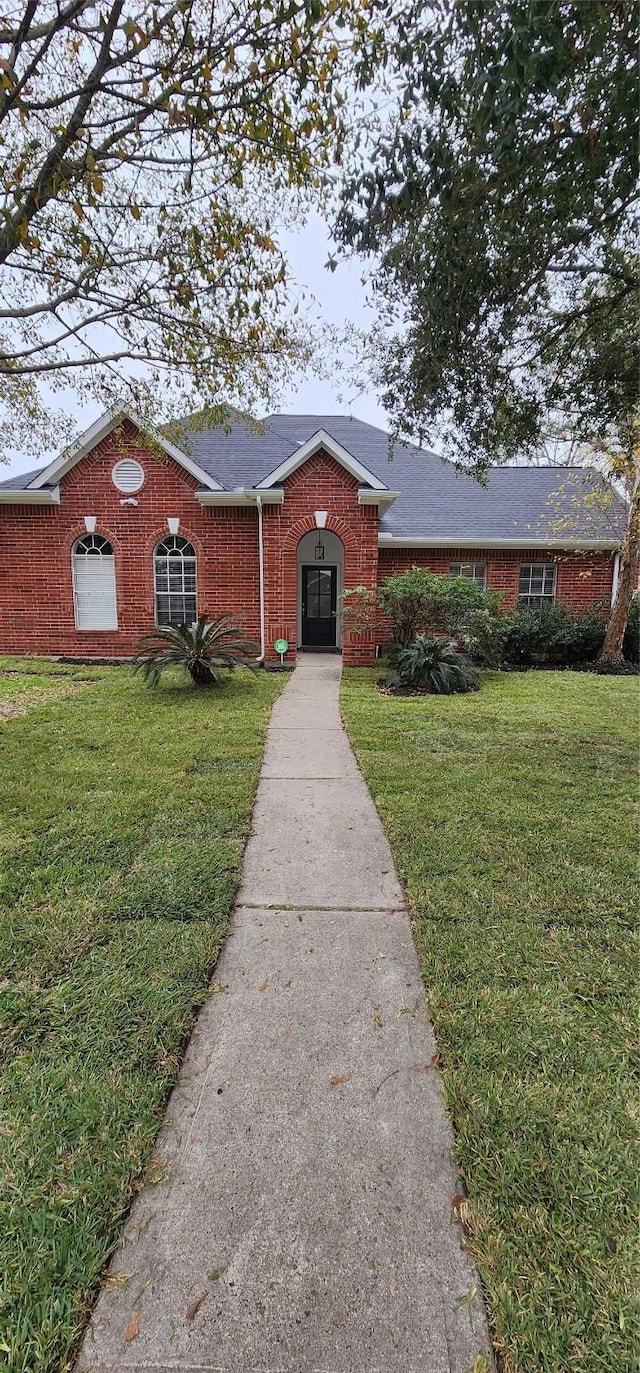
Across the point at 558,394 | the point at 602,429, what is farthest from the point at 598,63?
the point at 602,429

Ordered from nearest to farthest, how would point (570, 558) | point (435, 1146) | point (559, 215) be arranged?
point (435, 1146)
point (559, 215)
point (570, 558)

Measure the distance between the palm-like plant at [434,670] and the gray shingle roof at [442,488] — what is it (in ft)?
14.7

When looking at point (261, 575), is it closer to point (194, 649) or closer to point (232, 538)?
point (232, 538)

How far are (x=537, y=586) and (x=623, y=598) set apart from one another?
7.44 ft

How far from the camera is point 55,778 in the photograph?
205 inches

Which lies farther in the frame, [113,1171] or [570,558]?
[570,558]

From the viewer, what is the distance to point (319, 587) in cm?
1582

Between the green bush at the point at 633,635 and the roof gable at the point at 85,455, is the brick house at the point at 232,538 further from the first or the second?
the green bush at the point at 633,635

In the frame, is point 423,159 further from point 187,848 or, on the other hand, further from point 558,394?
point 187,848

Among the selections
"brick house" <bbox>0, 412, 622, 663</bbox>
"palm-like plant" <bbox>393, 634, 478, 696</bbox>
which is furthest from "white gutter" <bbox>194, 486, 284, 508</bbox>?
"palm-like plant" <bbox>393, 634, 478, 696</bbox>

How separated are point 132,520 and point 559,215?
1070cm

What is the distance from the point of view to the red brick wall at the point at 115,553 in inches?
510

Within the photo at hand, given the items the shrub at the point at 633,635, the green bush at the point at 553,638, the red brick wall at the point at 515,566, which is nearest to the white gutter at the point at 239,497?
the red brick wall at the point at 515,566

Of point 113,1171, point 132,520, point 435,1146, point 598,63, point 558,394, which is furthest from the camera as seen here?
point 132,520
